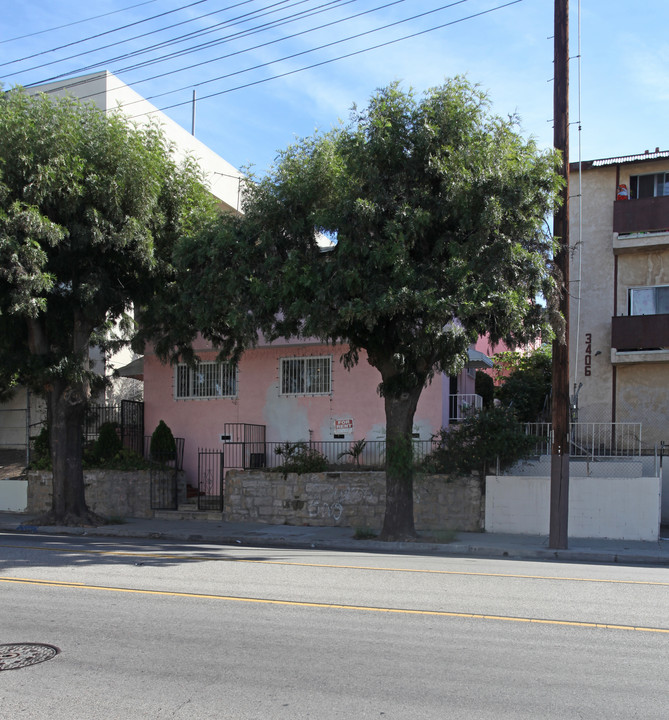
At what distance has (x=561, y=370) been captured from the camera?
14828 mm

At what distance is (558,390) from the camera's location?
1486 centimetres

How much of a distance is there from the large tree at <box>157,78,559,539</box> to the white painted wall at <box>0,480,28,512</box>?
1004 centimetres

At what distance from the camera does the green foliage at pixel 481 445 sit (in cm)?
1698

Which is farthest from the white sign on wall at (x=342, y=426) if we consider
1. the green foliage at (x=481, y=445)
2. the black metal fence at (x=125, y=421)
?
the black metal fence at (x=125, y=421)

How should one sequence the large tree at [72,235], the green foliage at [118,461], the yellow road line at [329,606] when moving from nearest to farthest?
the yellow road line at [329,606] < the large tree at [72,235] < the green foliage at [118,461]

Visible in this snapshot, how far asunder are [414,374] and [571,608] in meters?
7.48

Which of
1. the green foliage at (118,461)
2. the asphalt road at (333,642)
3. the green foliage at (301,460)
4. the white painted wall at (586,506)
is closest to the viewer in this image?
the asphalt road at (333,642)

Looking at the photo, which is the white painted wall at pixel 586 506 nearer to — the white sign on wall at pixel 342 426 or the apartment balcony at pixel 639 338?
the white sign on wall at pixel 342 426

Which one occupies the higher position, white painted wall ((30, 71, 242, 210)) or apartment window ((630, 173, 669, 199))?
white painted wall ((30, 71, 242, 210))

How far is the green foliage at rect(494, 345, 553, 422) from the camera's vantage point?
73.8ft

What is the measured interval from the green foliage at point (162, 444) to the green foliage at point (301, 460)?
3.81 metres

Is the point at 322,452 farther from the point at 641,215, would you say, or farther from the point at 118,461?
the point at 641,215

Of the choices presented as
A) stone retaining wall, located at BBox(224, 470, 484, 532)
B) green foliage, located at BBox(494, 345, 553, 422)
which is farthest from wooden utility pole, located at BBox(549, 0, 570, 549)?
green foliage, located at BBox(494, 345, 553, 422)

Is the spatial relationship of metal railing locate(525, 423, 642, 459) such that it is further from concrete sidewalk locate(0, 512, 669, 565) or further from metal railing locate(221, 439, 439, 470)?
metal railing locate(221, 439, 439, 470)
